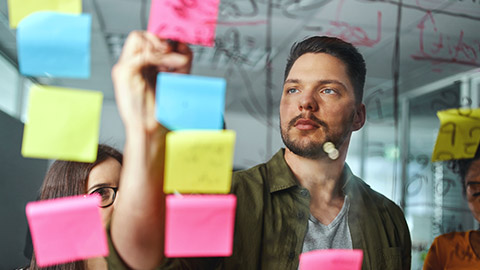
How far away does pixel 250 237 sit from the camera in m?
0.77

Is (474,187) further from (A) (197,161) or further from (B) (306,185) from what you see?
(A) (197,161)

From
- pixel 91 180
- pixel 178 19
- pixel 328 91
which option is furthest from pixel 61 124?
pixel 328 91

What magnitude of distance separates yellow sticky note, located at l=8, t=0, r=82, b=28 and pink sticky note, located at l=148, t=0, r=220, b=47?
134 mm

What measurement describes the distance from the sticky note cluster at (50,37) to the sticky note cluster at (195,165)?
0.46 feet

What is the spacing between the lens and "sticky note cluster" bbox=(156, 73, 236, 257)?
677mm

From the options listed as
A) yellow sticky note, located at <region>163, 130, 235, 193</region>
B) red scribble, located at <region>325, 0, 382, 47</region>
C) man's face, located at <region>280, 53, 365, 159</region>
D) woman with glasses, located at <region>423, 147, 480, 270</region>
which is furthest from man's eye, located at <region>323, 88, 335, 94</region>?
woman with glasses, located at <region>423, 147, 480, 270</region>

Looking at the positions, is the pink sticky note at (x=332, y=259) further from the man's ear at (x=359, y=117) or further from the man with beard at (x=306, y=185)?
the man's ear at (x=359, y=117)

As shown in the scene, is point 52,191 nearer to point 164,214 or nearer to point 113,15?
point 164,214

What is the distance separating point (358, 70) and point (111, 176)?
544mm

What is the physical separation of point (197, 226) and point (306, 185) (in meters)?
0.25

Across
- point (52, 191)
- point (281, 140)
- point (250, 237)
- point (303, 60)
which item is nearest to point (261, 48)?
point (303, 60)

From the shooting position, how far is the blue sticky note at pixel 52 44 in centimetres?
65

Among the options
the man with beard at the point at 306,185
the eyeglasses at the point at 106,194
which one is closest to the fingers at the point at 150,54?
the man with beard at the point at 306,185

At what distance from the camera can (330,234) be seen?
806 mm
